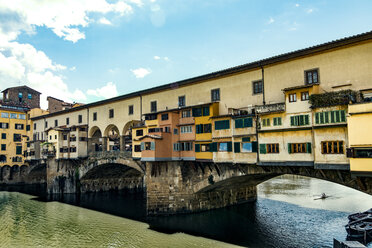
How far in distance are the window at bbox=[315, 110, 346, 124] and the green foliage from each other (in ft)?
2.13

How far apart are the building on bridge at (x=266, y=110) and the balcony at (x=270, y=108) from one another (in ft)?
0.32

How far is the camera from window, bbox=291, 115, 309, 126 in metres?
22.3

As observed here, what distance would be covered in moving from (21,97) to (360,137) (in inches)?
3412

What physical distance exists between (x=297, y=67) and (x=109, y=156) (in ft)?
113

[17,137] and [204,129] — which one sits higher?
[17,137]

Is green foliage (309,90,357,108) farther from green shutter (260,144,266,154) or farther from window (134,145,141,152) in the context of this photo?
window (134,145,141,152)

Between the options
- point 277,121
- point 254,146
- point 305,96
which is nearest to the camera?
point 305,96

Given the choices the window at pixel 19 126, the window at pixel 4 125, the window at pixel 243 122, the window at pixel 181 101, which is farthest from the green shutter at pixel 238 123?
the window at pixel 4 125

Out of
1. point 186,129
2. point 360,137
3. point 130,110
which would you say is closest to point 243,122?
point 186,129

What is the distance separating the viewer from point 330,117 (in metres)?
20.7

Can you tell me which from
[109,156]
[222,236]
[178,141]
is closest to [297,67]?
[178,141]

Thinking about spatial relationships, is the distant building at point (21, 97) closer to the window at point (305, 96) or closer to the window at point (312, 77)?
the window at point (312, 77)

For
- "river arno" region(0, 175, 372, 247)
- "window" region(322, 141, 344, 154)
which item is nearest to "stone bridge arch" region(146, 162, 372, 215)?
"river arno" region(0, 175, 372, 247)

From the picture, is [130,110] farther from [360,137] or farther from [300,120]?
[360,137]
